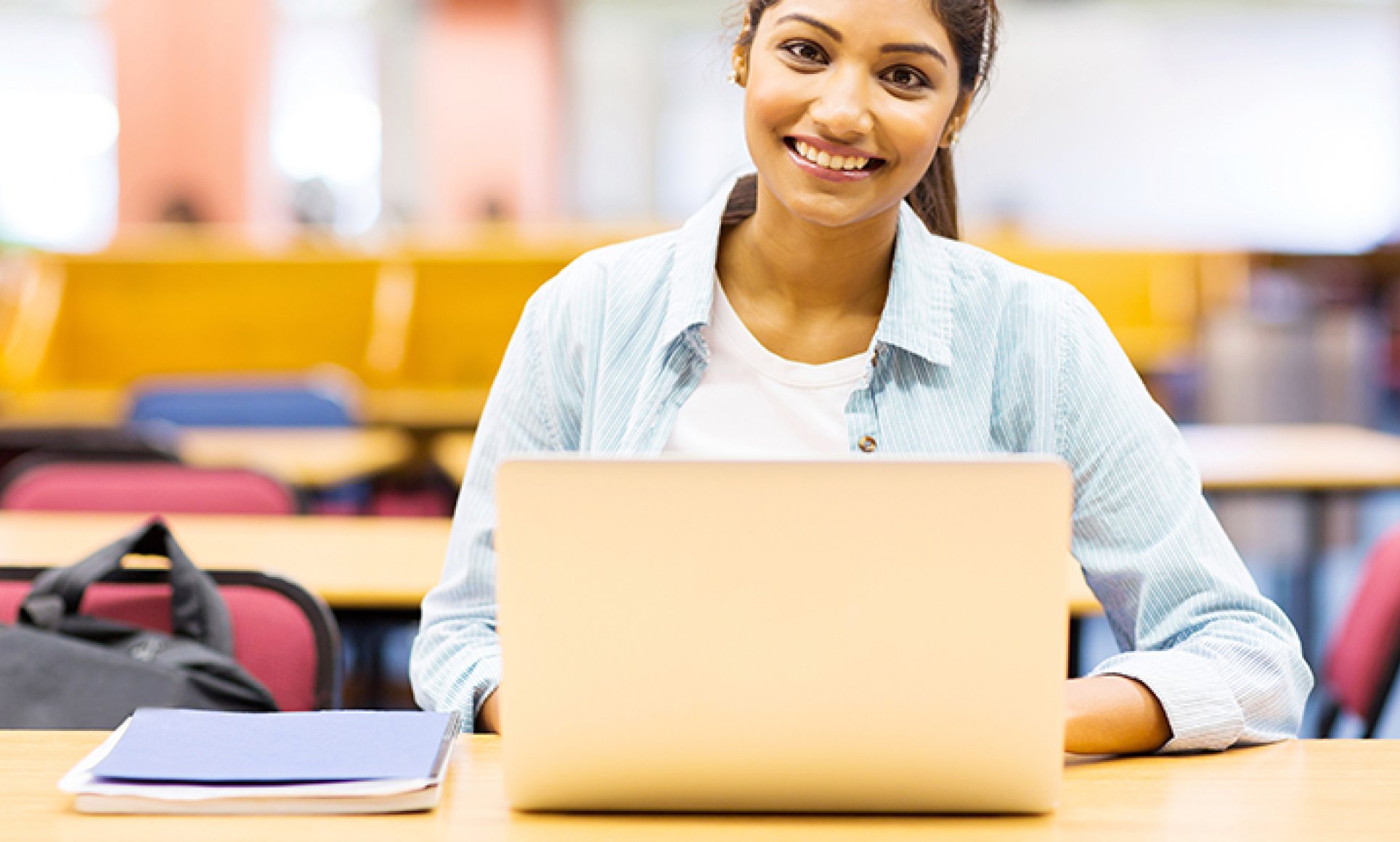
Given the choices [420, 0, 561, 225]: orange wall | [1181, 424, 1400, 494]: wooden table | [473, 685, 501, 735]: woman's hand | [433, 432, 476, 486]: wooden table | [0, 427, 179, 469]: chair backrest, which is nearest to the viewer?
[473, 685, 501, 735]: woman's hand

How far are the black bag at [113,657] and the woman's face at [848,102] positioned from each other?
0.67 meters

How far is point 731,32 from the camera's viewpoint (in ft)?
4.59

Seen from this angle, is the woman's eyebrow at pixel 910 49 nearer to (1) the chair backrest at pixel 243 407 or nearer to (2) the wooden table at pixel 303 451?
(2) the wooden table at pixel 303 451

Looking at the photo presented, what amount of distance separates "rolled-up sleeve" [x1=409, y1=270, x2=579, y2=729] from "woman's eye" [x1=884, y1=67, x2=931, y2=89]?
1.23ft

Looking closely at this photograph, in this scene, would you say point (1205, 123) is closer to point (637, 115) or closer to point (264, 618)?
point (637, 115)

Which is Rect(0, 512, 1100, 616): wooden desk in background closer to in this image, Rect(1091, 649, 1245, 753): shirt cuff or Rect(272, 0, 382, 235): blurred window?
Rect(1091, 649, 1245, 753): shirt cuff

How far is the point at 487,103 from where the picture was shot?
10305 millimetres

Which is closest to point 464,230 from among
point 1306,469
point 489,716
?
point 1306,469

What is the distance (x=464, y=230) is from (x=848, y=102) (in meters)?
8.93

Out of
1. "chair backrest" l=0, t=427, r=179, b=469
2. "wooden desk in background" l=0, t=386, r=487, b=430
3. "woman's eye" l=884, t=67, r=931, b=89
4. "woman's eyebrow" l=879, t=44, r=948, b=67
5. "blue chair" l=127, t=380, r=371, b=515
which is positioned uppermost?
"woman's eyebrow" l=879, t=44, r=948, b=67

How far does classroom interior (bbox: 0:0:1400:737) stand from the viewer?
9.87ft

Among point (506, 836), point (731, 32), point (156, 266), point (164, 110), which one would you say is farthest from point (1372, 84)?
point (506, 836)

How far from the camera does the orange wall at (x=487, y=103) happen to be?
10.2 metres

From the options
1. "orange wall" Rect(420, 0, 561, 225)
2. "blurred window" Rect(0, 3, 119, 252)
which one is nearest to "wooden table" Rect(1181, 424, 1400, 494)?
"orange wall" Rect(420, 0, 561, 225)
